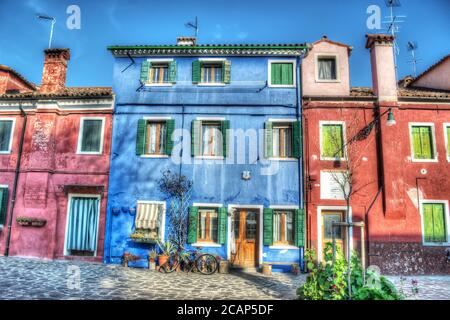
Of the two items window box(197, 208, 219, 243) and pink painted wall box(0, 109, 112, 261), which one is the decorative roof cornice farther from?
window box(197, 208, 219, 243)

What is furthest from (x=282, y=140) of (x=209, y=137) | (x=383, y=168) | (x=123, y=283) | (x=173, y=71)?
(x=123, y=283)

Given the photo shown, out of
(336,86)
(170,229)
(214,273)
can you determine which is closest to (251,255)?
(214,273)

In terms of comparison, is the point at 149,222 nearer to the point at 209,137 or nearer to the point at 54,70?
the point at 209,137

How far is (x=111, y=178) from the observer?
1273 cm

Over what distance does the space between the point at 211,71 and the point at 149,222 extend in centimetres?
688

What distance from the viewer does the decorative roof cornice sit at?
42.7 feet

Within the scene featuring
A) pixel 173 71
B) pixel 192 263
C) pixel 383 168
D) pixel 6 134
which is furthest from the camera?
pixel 6 134

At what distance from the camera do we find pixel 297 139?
12562 millimetres

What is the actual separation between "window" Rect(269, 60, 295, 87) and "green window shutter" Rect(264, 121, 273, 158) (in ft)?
6.11

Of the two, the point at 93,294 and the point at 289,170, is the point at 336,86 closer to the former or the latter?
the point at 289,170

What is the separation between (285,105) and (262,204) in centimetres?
421

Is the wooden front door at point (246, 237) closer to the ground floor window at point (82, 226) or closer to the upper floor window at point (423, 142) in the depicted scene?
the ground floor window at point (82, 226)

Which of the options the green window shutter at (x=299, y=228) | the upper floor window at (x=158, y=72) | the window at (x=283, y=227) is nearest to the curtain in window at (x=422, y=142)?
the green window shutter at (x=299, y=228)

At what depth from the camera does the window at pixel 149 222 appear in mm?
11961
